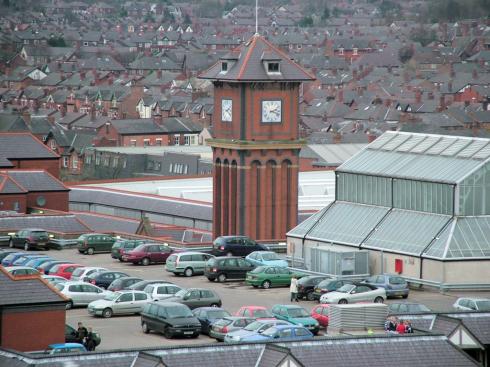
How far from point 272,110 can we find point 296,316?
3326cm

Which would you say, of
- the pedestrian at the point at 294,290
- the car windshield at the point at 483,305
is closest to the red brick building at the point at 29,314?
the car windshield at the point at 483,305

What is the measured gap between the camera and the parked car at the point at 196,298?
185 ft

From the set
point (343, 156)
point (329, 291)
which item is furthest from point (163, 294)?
point (343, 156)

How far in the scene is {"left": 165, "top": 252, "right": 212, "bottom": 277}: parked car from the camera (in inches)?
2589

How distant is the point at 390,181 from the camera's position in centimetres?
6819

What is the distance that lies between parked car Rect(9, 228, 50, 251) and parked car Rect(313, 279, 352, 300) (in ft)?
53.9

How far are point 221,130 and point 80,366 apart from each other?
4639 cm

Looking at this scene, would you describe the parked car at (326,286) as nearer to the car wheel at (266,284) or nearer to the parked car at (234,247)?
the car wheel at (266,284)

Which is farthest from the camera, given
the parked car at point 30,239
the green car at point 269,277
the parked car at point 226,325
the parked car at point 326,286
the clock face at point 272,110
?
the clock face at point 272,110

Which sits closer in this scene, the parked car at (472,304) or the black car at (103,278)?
the parked car at (472,304)

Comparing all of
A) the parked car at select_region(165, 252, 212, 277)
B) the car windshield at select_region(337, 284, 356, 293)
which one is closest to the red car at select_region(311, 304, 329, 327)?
the car windshield at select_region(337, 284, 356, 293)

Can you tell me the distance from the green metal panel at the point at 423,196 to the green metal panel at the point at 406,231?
10.2 inches

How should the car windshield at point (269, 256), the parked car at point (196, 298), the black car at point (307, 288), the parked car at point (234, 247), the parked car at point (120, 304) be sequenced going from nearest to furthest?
the parked car at point (120, 304) → the parked car at point (196, 298) → the black car at point (307, 288) → the car windshield at point (269, 256) → the parked car at point (234, 247)

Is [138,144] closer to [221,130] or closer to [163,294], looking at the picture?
[221,130]
